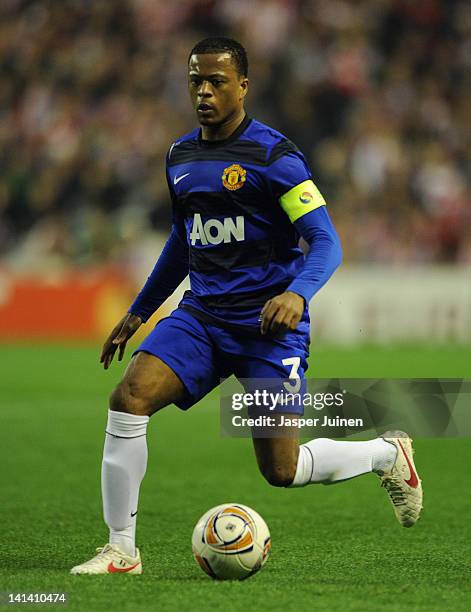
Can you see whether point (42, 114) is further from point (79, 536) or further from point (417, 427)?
point (79, 536)

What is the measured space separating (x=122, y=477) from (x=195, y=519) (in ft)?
4.93

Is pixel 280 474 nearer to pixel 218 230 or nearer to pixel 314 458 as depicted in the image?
pixel 314 458

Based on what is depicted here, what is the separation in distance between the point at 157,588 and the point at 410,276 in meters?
12.0

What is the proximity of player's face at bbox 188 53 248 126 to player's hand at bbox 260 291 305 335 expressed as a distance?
2.78 ft

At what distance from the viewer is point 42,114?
18734 mm

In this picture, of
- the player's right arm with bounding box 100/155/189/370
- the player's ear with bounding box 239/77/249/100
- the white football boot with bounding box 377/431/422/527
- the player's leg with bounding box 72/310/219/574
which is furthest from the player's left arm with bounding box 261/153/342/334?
the white football boot with bounding box 377/431/422/527

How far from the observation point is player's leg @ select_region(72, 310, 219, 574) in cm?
459

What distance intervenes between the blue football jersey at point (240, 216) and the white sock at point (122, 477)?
0.58 metres

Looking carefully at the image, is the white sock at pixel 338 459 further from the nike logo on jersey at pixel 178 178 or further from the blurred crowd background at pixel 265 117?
the blurred crowd background at pixel 265 117

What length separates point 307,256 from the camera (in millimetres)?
4625

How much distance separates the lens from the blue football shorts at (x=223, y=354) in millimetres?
4758

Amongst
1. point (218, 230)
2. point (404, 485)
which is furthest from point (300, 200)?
point (404, 485)

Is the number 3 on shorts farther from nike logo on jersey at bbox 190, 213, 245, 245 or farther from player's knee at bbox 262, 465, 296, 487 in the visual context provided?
nike logo on jersey at bbox 190, 213, 245, 245

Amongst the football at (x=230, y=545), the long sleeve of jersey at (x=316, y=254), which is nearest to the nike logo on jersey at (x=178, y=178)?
the long sleeve of jersey at (x=316, y=254)
